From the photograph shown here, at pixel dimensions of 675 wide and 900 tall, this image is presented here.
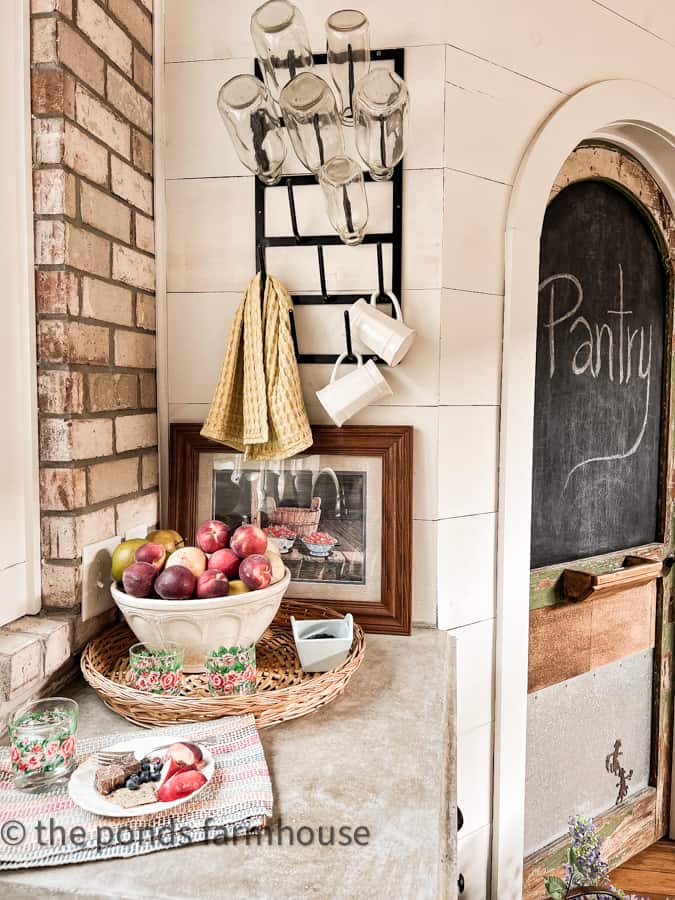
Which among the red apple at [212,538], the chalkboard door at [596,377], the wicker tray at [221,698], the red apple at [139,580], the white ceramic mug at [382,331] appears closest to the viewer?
the wicker tray at [221,698]

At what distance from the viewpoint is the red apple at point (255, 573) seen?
1.29 m

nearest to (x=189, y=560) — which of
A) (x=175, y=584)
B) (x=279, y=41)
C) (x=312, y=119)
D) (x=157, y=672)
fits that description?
(x=175, y=584)

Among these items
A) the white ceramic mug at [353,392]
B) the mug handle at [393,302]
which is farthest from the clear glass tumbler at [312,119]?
the white ceramic mug at [353,392]

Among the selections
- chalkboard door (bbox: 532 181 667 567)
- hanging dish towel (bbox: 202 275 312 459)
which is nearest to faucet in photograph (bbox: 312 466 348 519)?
hanging dish towel (bbox: 202 275 312 459)

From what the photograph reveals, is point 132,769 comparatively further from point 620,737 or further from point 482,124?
point 620,737

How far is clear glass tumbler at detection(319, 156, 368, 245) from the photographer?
1.39 metres

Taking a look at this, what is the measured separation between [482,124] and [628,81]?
49 cm

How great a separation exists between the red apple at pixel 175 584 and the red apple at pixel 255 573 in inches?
3.6

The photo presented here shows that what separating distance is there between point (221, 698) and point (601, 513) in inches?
52.1

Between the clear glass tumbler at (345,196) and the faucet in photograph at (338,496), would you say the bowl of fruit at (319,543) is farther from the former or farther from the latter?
the clear glass tumbler at (345,196)

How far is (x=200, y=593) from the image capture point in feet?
4.12

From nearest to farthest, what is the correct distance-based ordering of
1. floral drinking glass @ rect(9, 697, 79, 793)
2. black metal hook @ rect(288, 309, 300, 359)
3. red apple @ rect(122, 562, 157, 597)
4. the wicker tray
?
floral drinking glass @ rect(9, 697, 79, 793), the wicker tray, red apple @ rect(122, 562, 157, 597), black metal hook @ rect(288, 309, 300, 359)

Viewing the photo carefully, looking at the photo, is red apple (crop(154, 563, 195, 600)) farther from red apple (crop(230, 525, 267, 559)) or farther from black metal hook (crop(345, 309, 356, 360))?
black metal hook (crop(345, 309, 356, 360))

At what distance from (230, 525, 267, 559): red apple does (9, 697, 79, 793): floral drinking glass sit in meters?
0.40
